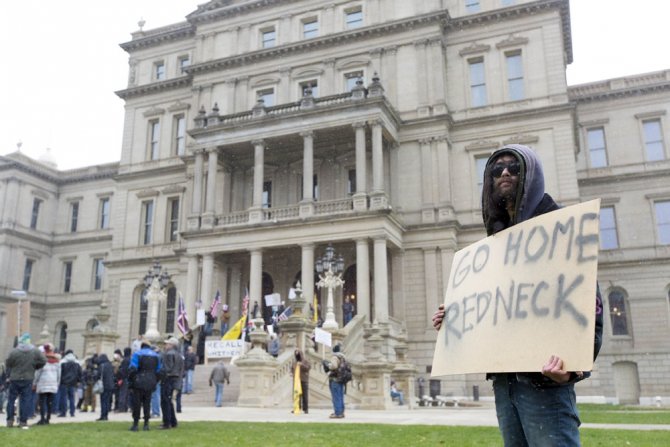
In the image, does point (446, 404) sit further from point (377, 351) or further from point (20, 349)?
point (20, 349)

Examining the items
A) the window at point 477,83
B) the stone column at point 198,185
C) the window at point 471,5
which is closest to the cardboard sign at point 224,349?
the stone column at point 198,185

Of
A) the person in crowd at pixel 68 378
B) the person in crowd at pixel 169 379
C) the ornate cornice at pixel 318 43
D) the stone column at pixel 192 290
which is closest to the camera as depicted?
the person in crowd at pixel 169 379

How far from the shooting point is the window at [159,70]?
4569cm

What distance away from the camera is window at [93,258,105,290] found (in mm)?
54156

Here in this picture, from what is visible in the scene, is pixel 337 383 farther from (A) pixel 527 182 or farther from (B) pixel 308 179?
(B) pixel 308 179

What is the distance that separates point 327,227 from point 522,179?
2747 cm

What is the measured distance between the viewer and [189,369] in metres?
22.9

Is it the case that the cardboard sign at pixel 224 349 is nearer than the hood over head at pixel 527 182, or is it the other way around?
the hood over head at pixel 527 182

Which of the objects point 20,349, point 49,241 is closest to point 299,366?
point 20,349

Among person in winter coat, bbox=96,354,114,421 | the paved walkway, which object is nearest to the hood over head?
the paved walkway

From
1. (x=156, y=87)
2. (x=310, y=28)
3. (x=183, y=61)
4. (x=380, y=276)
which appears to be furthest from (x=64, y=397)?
(x=183, y=61)

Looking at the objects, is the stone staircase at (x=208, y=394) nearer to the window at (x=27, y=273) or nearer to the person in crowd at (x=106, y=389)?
the person in crowd at (x=106, y=389)

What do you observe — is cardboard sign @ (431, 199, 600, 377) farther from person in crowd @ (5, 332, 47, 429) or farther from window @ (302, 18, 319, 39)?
window @ (302, 18, 319, 39)

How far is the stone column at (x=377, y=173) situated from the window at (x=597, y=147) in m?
17.7
